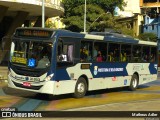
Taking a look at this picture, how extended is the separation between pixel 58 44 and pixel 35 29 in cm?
105

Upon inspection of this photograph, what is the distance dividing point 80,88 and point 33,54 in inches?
101

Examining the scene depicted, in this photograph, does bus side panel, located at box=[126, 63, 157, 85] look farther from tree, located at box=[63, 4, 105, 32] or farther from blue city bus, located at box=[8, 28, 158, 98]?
tree, located at box=[63, 4, 105, 32]

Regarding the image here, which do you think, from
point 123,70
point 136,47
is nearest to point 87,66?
point 123,70

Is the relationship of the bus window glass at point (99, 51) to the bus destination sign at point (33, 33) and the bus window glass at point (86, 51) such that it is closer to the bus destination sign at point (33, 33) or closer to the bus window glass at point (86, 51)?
the bus window glass at point (86, 51)

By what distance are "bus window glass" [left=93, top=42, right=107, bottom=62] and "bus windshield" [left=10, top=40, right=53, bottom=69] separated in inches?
113

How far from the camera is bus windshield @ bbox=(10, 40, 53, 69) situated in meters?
14.9

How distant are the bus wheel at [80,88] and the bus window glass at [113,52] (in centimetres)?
223

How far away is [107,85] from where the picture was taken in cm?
1848

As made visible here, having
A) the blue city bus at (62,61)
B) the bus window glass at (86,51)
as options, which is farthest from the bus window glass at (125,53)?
the bus window glass at (86,51)

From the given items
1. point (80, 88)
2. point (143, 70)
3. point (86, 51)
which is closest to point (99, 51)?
point (86, 51)

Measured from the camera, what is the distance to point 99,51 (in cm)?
1766

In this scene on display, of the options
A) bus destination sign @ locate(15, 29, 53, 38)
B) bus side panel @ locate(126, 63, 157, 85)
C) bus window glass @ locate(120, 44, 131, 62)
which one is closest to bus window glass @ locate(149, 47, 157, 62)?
bus side panel @ locate(126, 63, 157, 85)

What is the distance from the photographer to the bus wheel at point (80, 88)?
16.4 m

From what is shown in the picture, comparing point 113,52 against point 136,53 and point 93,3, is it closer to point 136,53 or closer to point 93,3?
point 136,53
